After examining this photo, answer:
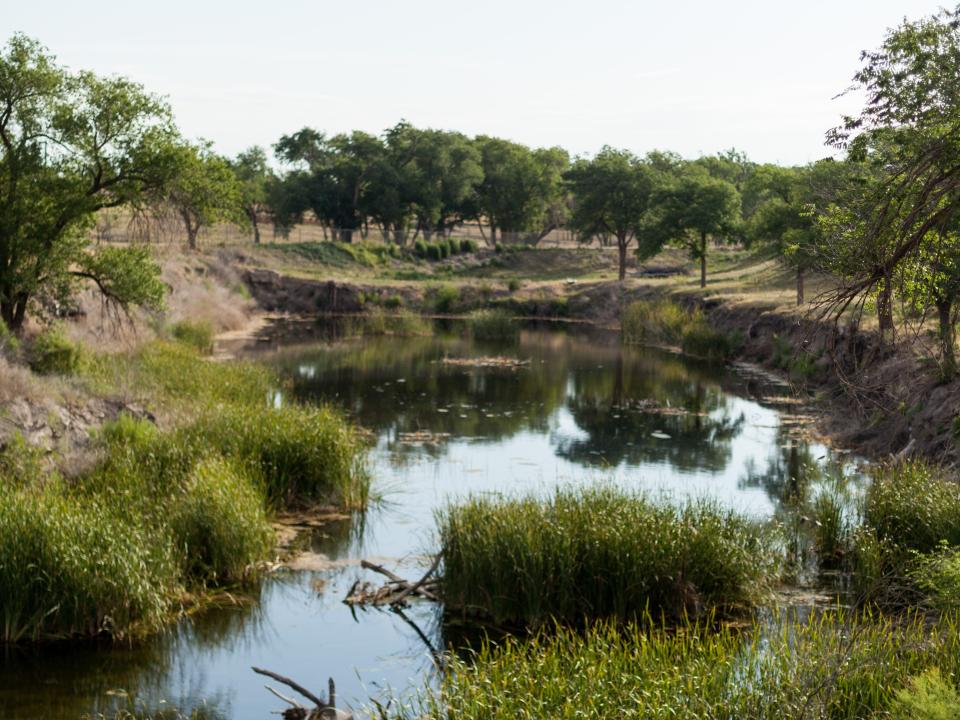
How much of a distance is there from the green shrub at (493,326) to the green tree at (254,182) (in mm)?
19539

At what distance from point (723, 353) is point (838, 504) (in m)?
30.5

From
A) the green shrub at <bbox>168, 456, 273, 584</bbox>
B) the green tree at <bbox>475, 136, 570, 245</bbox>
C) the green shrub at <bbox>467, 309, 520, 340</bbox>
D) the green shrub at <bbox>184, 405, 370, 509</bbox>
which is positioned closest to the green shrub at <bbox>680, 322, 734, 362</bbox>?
the green shrub at <bbox>467, 309, 520, 340</bbox>

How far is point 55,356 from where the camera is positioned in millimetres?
26922

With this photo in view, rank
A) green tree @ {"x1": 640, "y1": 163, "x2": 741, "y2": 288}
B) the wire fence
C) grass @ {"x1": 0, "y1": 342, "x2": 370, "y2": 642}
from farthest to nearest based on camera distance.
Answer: the wire fence
green tree @ {"x1": 640, "y1": 163, "x2": 741, "y2": 288}
grass @ {"x1": 0, "y1": 342, "x2": 370, "y2": 642}

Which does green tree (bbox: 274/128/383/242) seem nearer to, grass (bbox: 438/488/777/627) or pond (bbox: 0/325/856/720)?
pond (bbox: 0/325/856/720)

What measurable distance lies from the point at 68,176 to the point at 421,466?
11888 millimetres

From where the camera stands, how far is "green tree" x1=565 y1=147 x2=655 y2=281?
8006 centimetres

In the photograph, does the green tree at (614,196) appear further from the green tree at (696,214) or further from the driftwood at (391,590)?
the driftwood at (391,590)

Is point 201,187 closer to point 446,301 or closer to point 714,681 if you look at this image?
point 714,681

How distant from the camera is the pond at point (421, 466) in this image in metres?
13.8

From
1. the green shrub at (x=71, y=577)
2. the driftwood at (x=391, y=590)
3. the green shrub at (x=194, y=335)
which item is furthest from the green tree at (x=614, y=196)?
the green shrub at (x=71, y=577)

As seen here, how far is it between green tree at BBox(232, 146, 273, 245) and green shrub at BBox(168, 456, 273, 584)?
6093cm

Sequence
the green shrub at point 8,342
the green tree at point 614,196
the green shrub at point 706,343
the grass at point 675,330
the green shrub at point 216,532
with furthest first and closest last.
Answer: the green tree at point 614,196 < the grass at point 675,330 < the green shrub at point 706,343 < the green shrub at point 8,342 < the green shrub at point 216,532

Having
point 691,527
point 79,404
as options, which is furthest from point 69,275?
point 691,527
